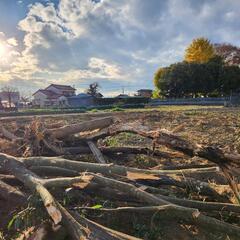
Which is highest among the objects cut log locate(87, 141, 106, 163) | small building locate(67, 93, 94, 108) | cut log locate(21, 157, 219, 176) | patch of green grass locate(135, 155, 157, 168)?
cut log locate(21, 157, 219, 176)

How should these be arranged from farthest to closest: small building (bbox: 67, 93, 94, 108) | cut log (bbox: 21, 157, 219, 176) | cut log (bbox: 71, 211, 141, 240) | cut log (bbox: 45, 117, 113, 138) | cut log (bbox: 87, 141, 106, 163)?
small building (bbox: 67, 93, 94, 108)
cut log (bbox: 45, 117, 113, 138)
cut log (bbox: 87, 141, 106, 163)
cut log (bbox: 21, 157, 219, 176)
cut log (bbox: 71, 211, 141, 240)

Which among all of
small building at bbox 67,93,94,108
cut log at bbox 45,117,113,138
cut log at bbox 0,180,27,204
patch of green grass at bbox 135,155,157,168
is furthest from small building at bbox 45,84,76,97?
cut log at bbox 0,180,27,204

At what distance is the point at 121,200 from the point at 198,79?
2268 inches

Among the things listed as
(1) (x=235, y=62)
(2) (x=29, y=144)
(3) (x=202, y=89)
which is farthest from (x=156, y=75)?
(2) (x=29, y=144)

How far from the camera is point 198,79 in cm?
5984

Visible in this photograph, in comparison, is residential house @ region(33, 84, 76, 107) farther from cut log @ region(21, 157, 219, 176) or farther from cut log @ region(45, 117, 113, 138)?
cut log @ region(21, 157, 219, 176)

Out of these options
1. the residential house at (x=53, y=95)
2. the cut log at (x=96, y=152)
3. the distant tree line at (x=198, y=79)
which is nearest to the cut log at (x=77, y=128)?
the cut log at (x=96, y=152)

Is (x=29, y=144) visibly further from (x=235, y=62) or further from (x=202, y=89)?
(x=235, y=62)

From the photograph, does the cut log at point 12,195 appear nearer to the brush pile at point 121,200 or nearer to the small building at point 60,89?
the brush pile at point 121,200

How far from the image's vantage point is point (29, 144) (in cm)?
651

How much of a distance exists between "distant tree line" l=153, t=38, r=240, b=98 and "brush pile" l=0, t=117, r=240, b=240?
56116mm

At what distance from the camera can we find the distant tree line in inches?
2339

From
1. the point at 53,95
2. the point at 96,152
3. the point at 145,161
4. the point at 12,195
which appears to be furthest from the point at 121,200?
the point at 53,95

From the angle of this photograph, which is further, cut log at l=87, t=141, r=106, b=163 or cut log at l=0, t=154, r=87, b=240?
cut log at l=87, t=141, r=106, b=163
